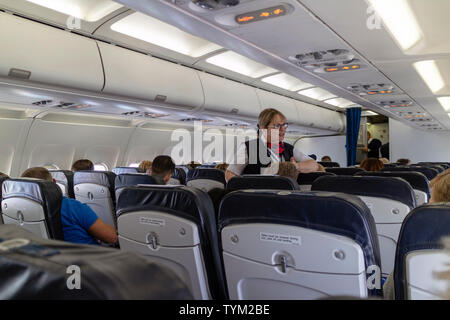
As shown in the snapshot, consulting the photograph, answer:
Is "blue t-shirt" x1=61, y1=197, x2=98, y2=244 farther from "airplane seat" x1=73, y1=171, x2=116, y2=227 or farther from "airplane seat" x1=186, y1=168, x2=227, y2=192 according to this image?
"airplane seat" x1=186, y1=168, x2=227, y2=192

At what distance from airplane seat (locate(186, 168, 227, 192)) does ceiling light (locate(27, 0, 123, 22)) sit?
8.91ft

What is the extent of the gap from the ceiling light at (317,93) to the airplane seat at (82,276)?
9.78m

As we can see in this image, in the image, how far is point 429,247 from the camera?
4.13ft

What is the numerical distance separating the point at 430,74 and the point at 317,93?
538 centimetres

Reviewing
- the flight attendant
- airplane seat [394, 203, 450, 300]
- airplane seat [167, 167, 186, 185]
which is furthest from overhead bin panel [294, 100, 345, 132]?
airplane seat [394, 203, 450, 300]

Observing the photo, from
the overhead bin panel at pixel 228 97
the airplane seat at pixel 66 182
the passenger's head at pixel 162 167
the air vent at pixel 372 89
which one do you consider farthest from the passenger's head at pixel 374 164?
the airplane seat at pixel 66 182

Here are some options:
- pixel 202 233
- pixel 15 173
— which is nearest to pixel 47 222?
pixel 202 233

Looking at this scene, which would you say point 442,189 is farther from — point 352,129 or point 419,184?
point 352,129

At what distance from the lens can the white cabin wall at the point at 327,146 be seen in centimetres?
1619

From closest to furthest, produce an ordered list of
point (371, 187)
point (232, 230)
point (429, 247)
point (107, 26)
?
point (429, 247), point (232, 230), point (371, 187), point (107, 26)

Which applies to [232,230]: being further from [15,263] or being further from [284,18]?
[284,18]

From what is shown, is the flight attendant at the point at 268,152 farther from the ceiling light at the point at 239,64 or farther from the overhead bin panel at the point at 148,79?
the ceiling light at the point at 239,64

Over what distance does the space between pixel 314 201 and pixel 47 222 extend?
2.19 m

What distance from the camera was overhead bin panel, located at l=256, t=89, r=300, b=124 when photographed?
8508mm
